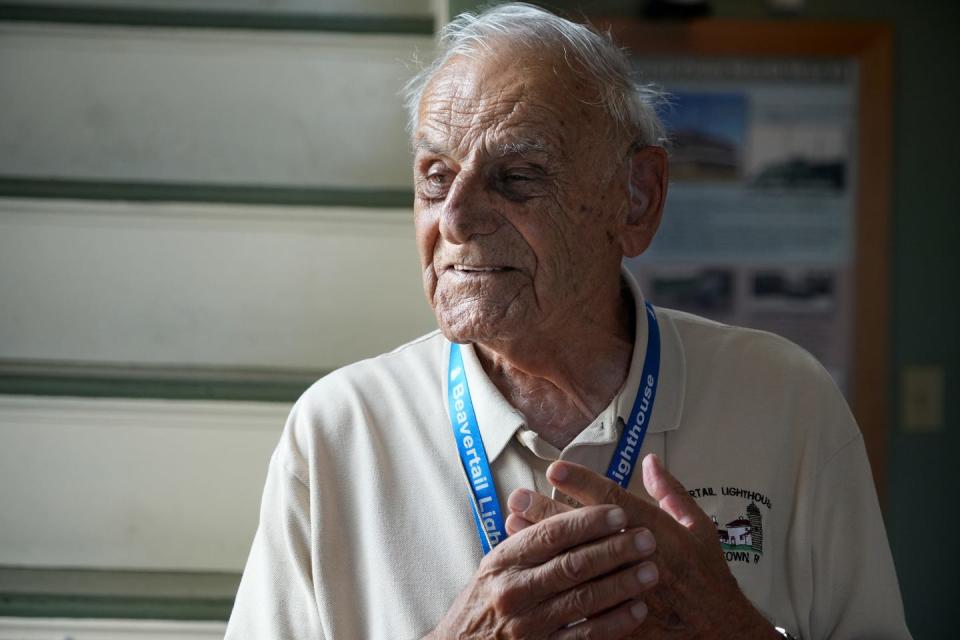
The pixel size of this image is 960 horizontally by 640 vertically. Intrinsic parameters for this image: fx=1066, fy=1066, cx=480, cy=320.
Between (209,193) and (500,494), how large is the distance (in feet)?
2.85

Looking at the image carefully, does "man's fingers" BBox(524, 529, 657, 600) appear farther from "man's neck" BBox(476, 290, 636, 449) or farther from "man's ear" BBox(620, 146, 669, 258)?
"man's ear" BBox(620, 146, 669, 258)

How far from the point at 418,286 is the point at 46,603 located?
806 mm

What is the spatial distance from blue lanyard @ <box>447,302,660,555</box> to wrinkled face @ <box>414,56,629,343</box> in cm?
11

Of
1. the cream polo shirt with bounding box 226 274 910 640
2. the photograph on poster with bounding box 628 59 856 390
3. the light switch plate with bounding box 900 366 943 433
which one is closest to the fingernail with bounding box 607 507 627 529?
the cream polo shirt with bounding box 226 274 910 640

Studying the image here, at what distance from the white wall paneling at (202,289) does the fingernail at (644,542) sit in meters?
0.88

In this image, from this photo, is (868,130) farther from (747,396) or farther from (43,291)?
(43,291)

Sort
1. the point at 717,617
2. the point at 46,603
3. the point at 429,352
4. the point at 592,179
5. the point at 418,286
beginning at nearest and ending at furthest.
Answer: the point at 717,617 → the point at 592,179 → the point at 429,352 → the point at 46,603 → the point at 418,286

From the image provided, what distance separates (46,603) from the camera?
1676mm

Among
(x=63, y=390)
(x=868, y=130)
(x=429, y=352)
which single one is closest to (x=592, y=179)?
(x=429, y=352)

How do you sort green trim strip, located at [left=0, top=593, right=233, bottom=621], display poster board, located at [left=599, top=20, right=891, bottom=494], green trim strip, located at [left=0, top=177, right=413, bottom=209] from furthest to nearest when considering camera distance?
display poster board, located at [left=599, top=20, right=891, bottom=494], green trim strip, located at [left=0, top=177, right=413, bottom=209], green trim strip, located at [left=0, top=593, right=233, bottom=621]

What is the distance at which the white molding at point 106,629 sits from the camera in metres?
1.68

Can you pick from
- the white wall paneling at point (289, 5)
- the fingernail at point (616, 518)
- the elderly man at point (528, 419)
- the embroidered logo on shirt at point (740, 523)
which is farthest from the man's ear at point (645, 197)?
the white wall paneling at point (289, 5)

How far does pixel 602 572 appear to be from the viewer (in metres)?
1.14

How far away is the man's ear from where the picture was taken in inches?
57.6
